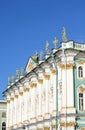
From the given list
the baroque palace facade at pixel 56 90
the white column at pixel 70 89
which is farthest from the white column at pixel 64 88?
the white column at pixel 70 89

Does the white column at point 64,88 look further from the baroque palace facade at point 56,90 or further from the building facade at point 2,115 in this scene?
the building facade at point 2,115

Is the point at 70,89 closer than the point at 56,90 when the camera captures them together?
Yes

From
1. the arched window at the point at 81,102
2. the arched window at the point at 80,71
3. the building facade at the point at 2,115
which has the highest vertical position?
the arched window at the point at 80,71

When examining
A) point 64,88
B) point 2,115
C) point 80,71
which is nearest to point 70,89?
point 64,88

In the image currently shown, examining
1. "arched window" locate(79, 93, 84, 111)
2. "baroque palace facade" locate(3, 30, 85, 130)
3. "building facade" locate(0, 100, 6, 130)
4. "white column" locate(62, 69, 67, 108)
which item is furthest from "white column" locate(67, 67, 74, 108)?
"building facade" locate(0, 100, 6, 130)

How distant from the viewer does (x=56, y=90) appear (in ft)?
181

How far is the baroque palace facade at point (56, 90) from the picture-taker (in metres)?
51.4

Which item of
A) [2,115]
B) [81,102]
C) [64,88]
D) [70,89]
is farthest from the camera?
[2,115]

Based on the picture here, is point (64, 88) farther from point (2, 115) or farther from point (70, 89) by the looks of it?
point (2, 115)

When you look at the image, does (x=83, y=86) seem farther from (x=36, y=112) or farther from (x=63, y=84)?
(x=36, y=112)

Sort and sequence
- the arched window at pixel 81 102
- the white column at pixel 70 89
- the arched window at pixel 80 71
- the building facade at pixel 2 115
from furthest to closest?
the building facade at pixel 2 115, the arched window at pixel 80 71, the arched window at pixel 81 102, the white column at pixel 70 89

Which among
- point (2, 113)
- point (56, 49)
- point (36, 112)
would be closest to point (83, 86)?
point (56, 49)

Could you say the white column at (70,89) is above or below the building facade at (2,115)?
above

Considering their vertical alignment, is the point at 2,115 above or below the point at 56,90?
below
